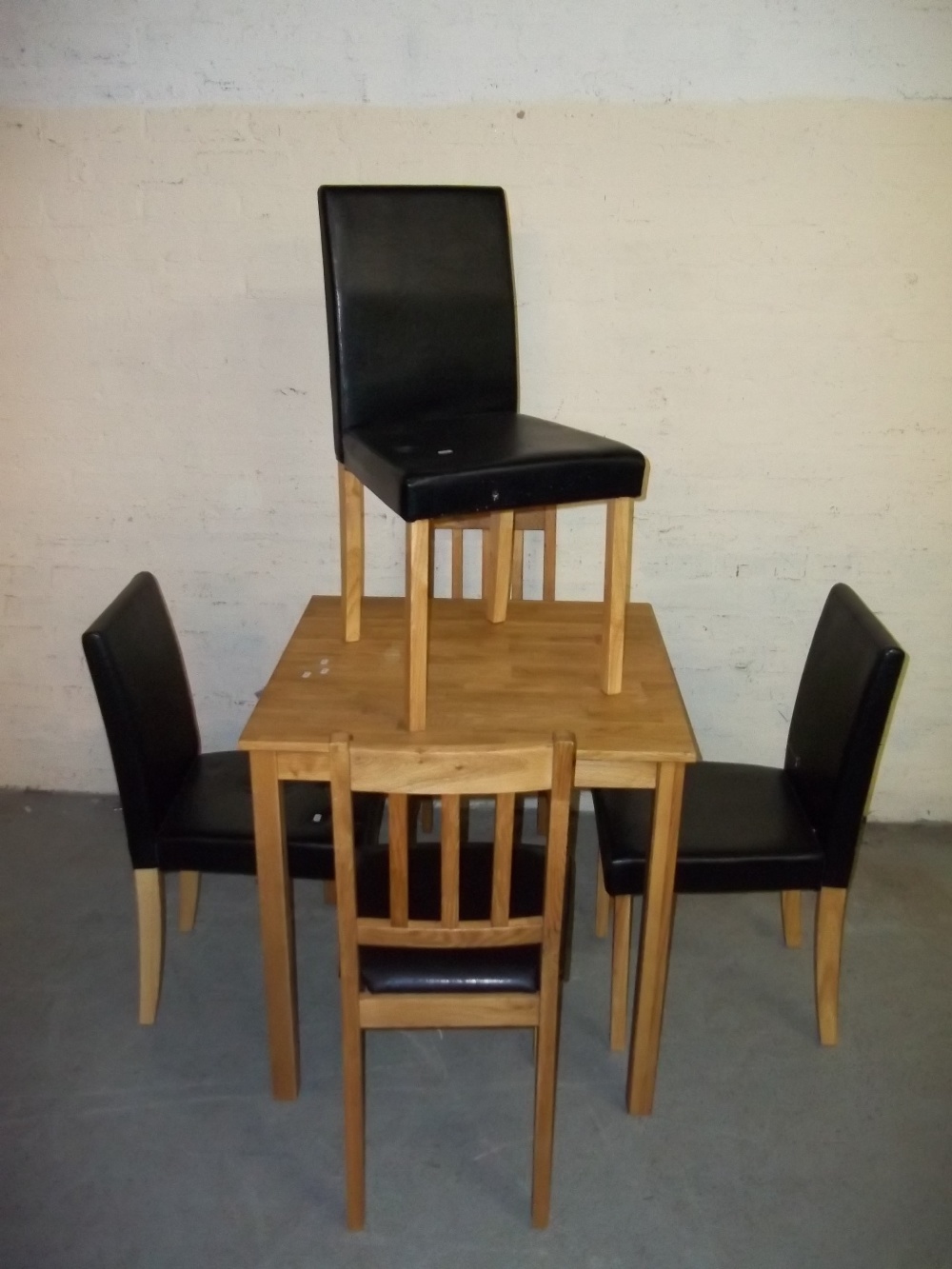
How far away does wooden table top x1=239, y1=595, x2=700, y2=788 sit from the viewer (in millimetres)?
1710

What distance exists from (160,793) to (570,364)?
51.2 inches

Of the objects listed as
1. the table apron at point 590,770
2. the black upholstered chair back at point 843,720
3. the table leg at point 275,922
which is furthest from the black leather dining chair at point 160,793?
the black upholstered chair back at point 843,720

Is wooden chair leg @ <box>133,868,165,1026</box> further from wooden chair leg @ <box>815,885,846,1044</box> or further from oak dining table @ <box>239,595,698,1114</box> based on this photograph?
wooden chair leg @ <box>815,885,846,1044</box>

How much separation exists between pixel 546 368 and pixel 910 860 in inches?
59.9

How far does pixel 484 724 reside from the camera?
177cm

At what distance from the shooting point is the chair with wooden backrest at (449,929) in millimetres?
1402

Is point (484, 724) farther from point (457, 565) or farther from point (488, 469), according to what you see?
point (457, 565)

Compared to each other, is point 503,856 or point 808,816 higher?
point 503,856

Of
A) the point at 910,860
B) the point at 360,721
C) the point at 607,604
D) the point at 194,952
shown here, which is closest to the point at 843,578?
the point at 910,860

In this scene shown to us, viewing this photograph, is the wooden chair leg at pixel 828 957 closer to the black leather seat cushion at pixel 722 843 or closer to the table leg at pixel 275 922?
the black leather seat cushion at pixel 722 843

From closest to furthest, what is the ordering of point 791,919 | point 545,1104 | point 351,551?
point 545,1104
point 351,551
point 791,919

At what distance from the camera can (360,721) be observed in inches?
69.8

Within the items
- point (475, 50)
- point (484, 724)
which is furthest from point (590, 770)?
point (475, 50)

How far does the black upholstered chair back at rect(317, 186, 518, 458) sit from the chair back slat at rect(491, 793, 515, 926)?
853mm
